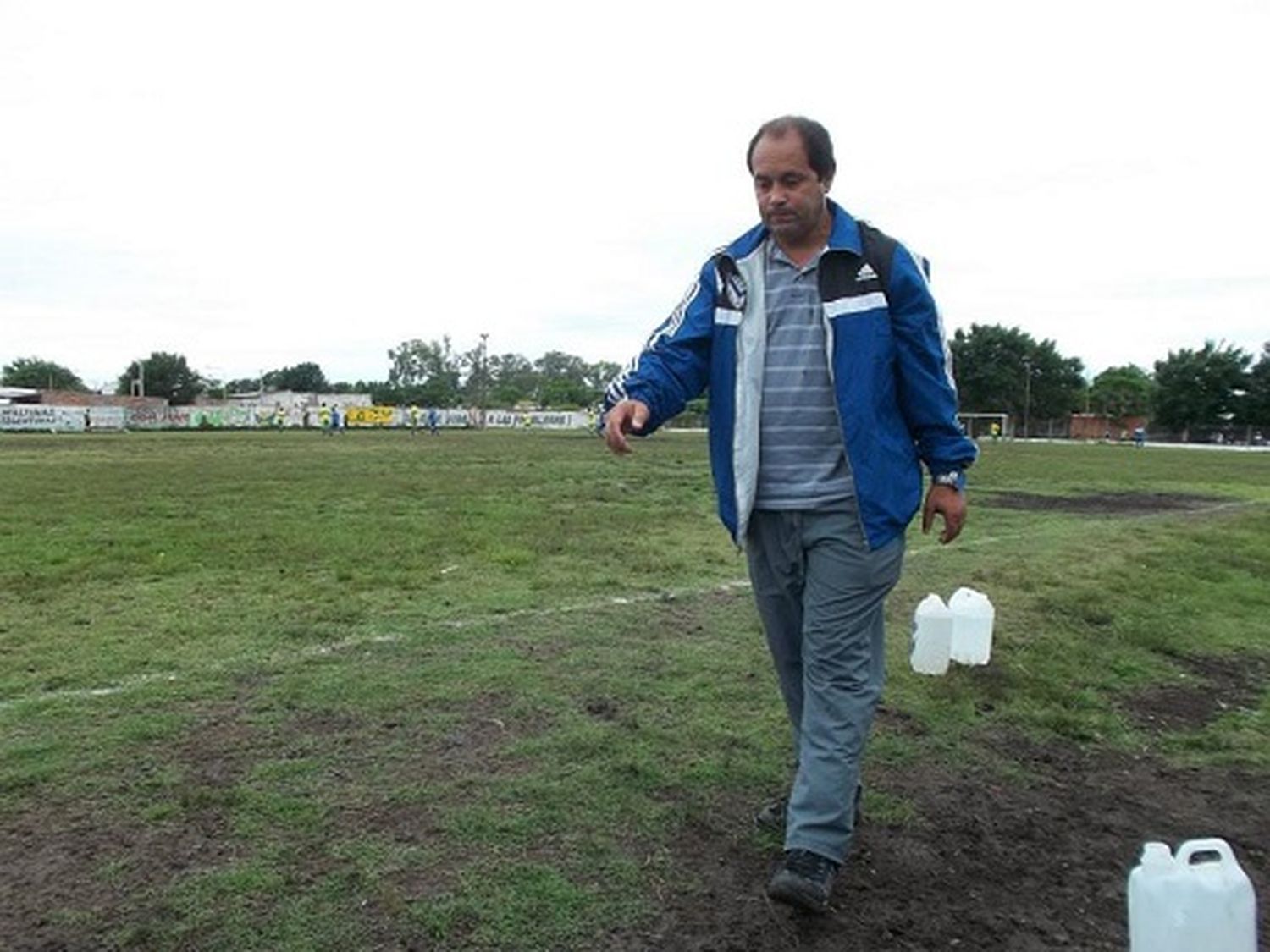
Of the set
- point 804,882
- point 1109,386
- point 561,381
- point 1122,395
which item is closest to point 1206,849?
point 804,882

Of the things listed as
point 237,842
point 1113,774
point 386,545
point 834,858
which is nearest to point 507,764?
point 237,842

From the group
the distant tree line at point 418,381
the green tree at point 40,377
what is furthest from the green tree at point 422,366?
the green tree at point 40,377

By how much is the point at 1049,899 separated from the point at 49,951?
2.57 m

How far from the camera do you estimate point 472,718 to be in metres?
4.20

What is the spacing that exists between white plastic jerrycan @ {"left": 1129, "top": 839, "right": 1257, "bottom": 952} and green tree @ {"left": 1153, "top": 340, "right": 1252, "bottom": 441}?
310 ft

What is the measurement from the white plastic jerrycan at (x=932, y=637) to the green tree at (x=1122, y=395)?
9592 centimetres

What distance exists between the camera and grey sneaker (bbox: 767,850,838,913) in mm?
2660

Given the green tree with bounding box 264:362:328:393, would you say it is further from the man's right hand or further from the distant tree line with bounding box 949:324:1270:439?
the man's right hand

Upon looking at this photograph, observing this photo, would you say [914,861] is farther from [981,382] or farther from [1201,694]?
[981,382]

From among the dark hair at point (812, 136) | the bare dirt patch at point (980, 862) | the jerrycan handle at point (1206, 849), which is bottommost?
the bare dirt patch at point (980, 862)

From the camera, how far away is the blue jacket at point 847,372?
2.82 m

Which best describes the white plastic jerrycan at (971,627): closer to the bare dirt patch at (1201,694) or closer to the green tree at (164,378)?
the bare dirt patch at (1201,694)

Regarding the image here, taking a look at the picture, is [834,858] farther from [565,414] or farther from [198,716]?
[565,414]

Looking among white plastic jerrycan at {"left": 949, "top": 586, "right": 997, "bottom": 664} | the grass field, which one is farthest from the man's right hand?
white plastic jerrycan at {"left": 949, "top": 586, "right": 997, "bottom": 664}
